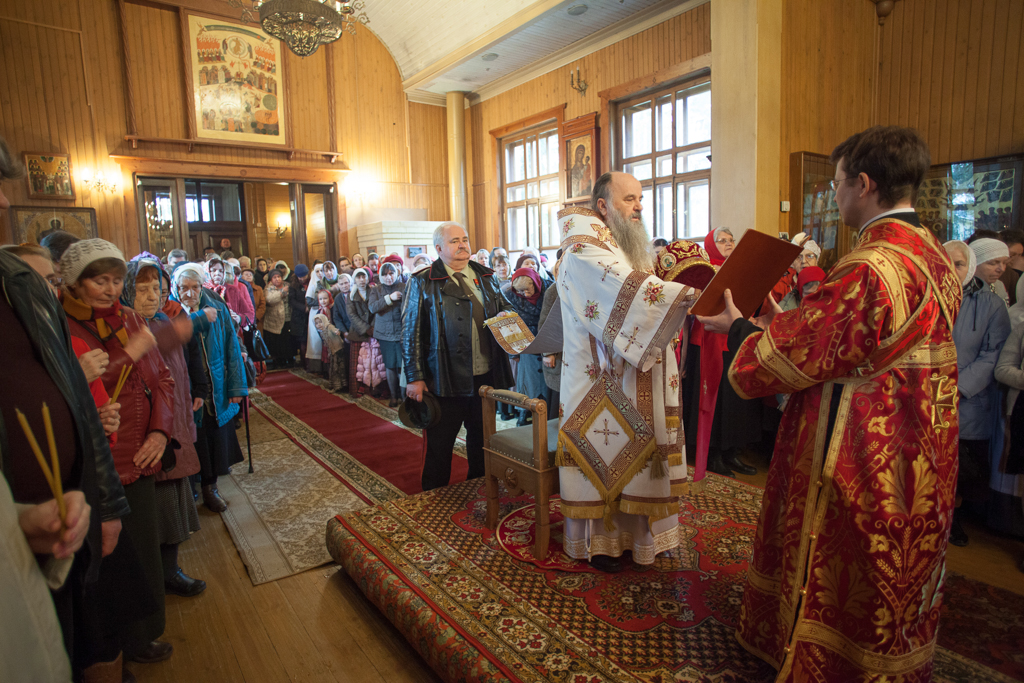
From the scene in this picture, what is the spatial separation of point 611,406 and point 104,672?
1852mm

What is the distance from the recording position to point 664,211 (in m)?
8.95

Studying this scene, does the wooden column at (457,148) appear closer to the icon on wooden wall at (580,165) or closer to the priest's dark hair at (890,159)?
the icon on wooden wall at (580,165)

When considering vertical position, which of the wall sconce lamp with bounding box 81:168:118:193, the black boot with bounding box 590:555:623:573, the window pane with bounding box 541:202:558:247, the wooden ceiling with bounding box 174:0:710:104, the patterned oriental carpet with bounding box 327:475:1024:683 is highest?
the wooden ceiling with bounding box 174:0:710:104

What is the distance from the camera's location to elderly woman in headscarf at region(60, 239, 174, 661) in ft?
6.43

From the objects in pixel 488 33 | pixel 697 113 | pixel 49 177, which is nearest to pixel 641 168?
pixel 697 113

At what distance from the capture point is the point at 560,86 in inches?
408

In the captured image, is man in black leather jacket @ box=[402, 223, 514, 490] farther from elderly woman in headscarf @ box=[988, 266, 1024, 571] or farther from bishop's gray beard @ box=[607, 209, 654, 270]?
elderly woman in headscarf @ box=[988, 266, 1024, 571]

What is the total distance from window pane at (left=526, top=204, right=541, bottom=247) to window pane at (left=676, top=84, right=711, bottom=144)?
3469 millimetres

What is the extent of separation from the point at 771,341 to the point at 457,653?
143 centimetres

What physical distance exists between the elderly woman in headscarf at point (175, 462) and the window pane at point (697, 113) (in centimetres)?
750

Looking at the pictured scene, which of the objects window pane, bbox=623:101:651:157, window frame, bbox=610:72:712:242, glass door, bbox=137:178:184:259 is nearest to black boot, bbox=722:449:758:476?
window frame, bbox=610:72:712:242

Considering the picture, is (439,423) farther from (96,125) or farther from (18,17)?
(18,17)

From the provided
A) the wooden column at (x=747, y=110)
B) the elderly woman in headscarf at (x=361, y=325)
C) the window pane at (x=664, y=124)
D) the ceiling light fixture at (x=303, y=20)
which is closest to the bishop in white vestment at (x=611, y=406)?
the wooden column at (x=747, y=110)

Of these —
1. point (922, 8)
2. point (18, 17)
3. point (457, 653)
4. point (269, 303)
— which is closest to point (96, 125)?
point (18, 17)
